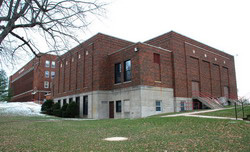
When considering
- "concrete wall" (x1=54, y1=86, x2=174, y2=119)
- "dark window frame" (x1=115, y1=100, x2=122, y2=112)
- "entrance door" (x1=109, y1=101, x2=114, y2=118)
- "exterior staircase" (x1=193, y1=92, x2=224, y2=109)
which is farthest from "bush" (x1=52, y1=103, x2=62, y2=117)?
"exterior staircase" (x1=193, y1=92, x2=224, y2=109)

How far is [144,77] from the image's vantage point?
2350 cm

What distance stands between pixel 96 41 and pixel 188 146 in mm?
22322

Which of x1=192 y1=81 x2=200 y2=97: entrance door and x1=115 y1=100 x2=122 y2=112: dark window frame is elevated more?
x1=192 y1=81 x2=200 y2=97: entrance door

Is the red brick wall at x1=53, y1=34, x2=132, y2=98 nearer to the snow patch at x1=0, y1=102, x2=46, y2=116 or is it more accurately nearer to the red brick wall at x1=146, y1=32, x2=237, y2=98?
the red brick wall at x1=146, y1=32, x2=237, y2=98

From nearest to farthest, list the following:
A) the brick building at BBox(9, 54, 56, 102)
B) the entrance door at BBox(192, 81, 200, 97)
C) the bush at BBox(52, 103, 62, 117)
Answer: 1. the entrance door at BBox(192, 81, 200, 97)
2. the bush at BBox(52, 103, 62, 117)
3. the brick building at BBox(9, 54, 56, 102)

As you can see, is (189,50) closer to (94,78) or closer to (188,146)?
(94,78)

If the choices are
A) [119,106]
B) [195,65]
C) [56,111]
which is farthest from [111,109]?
[195,65]

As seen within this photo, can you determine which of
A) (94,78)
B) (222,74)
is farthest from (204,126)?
(222,74)

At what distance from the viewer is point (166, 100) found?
83.5 ft

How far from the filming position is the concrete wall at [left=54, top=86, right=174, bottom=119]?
76.1 feet

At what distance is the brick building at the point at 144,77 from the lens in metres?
24.0

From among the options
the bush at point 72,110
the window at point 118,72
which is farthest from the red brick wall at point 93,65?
the bush at point 72,110

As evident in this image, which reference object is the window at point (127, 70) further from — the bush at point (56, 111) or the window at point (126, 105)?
the bush at point (56, 111)

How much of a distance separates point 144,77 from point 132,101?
9.47 ft
